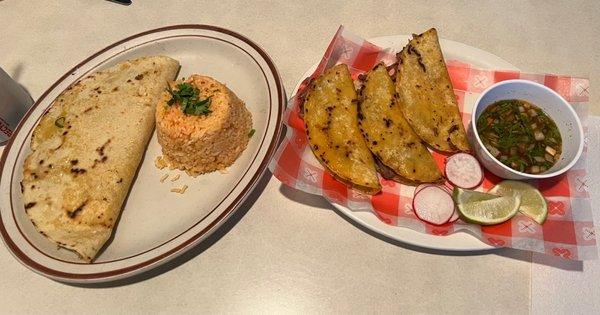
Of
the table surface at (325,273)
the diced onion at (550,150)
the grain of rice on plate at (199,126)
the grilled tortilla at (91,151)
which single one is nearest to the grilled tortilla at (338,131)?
the table surface at (325,273)

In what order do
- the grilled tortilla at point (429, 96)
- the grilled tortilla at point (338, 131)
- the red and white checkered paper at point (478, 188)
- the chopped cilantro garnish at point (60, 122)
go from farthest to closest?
1. the chopped cilantro garnish at point (60, 122)
2. the grilled tortilla at point (429, 96)
3. the grilled tortilla at point (338, 131)
4. the red and white checkered paper at point (478, 188)

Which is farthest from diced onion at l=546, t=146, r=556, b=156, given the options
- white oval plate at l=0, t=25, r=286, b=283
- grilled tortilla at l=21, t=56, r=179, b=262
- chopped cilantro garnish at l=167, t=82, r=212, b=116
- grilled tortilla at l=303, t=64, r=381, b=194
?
grilled tortilla at l=21, t=56, r=179, b=262

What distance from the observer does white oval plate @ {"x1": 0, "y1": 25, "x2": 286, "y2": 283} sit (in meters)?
1.88

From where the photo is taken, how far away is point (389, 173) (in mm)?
2066

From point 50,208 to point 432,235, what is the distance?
192 cm

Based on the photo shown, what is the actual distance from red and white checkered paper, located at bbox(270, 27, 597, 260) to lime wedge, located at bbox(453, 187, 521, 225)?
0.17ft

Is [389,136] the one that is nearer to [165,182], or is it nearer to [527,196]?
[527,196]

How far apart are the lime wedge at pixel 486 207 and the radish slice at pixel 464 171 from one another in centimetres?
9

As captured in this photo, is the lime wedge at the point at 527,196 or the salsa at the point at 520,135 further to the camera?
the salsa at the point at 520,135

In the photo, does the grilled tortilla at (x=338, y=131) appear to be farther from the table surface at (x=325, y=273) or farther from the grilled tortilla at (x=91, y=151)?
the grilled tortilla at (x=91, y=151)

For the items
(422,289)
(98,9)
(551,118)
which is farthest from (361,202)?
(98,9)

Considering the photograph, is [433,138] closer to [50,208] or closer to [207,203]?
[207,203]

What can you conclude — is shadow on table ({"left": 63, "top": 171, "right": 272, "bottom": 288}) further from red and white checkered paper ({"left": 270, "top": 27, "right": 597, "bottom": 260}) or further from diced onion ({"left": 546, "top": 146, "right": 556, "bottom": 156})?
diced onion ({"left": 546, "top": 146, "right": 556, "bottom": 156})

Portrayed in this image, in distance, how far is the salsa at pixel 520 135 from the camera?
203 cm
